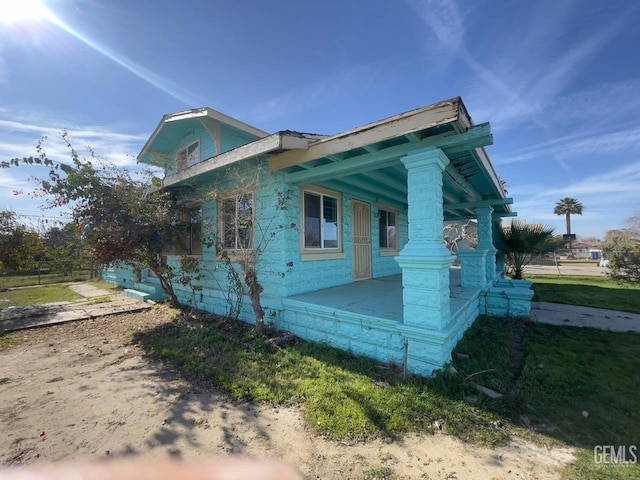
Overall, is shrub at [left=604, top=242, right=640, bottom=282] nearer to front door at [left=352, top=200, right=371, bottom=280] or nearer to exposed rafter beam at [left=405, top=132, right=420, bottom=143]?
front door at [left=352, top=200, right=371, bottom=280]

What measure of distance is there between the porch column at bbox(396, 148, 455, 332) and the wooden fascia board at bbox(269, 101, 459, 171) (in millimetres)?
414

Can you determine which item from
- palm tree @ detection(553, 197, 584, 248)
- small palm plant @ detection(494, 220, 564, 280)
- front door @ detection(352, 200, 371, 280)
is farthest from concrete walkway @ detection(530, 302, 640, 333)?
palm tree @ detection(553, 197, 584, 248)

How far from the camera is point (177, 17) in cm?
586

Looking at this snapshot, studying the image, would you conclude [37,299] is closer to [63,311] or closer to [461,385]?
[63,311]

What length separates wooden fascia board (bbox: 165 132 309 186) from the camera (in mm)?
4258

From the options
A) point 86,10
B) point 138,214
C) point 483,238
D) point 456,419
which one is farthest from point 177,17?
point 483,238

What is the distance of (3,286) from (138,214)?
12996mm

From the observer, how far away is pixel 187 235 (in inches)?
296

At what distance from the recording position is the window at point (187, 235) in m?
6.99

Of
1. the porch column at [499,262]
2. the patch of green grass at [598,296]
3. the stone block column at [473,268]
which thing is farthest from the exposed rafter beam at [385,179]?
the patch of green grass at [598,296]

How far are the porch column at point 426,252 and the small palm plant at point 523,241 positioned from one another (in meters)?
7.60

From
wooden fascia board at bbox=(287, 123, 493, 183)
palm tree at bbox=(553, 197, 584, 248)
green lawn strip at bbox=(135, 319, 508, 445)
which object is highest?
palm tree at bbox=(553, 197, 584, 248)

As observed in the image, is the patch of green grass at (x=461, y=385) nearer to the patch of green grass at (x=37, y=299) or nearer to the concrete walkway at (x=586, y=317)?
the concrete walkway at (x=586, y=317)

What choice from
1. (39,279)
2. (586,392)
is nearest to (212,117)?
(586,392)
